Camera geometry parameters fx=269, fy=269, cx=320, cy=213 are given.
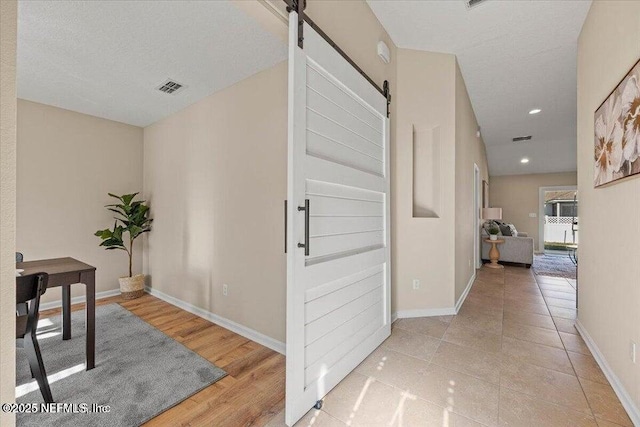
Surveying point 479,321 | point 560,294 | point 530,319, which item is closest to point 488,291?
point 560,294

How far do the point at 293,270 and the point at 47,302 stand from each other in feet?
12.9

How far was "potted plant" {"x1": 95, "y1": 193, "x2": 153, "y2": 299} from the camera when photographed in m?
3.69

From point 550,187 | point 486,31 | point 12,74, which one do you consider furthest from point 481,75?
point 550,187

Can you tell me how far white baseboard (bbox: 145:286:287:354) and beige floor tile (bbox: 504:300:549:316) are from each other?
268 cm

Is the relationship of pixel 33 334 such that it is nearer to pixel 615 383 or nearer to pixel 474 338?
pixel 474 338

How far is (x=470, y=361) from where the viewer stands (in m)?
2.06

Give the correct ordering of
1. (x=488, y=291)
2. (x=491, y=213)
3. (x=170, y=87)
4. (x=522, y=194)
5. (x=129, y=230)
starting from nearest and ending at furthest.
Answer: (x=170, y=87)
(x=129, y=230)
(x=488, y=291)
(x=491, y=213)
(x=522, y=194)

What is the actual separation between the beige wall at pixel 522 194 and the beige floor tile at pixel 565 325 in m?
6.52

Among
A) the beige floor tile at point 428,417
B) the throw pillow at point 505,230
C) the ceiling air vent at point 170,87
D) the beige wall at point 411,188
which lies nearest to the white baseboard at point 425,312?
the beige wall at point 411,188

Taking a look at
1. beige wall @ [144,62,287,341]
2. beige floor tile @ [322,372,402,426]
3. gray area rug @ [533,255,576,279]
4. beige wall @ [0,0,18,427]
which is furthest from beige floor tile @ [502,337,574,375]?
gray area rug @ [533,255,576,279]

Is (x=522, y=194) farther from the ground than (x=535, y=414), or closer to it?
farther from the ground

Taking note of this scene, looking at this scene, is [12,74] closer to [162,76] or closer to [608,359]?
[162,76]

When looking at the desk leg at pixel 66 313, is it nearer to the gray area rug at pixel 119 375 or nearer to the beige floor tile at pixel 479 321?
the gray area rug at pixel 119 375

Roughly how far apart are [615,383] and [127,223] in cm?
513
